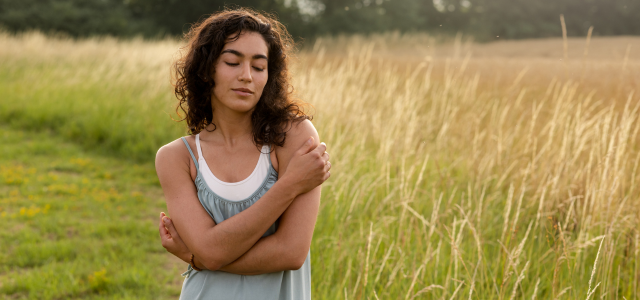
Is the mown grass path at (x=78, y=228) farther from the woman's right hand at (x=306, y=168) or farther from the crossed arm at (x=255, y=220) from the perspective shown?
the woman's right hand at (x=306, y=168)

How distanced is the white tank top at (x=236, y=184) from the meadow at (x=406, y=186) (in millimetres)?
417

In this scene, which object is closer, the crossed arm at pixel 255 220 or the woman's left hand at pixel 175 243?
the crossed arm at pixel 255 220

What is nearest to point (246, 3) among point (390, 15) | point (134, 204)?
point (390, 15)

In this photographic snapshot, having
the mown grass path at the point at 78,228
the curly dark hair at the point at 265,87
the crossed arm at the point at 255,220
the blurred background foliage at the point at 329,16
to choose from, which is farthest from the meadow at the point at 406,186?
the blurred background foliage at the point at 329,16

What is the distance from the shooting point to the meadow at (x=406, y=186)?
2.19 m

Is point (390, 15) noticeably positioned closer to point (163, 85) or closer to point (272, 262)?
point (163, 85)

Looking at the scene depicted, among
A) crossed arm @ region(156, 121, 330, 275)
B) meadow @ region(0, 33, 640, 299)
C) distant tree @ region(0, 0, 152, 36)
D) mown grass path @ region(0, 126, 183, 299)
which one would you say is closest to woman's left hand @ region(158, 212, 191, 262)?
crossed arm @ region(156, 121, 330, 275)

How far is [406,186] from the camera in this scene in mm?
2295

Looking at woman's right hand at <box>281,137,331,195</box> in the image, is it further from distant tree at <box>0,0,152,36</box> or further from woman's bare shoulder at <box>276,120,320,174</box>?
distant tree at <box>0,0,152,36</box>

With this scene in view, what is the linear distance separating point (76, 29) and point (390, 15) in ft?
56.3

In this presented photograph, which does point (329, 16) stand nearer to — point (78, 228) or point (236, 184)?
point (78, 228)

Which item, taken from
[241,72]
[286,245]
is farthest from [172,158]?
[286,245]

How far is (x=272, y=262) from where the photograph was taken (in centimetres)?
131

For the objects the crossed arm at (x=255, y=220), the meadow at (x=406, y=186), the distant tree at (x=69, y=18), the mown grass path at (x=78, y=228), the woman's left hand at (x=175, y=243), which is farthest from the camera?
the distant tree at (x=69, y=18)
